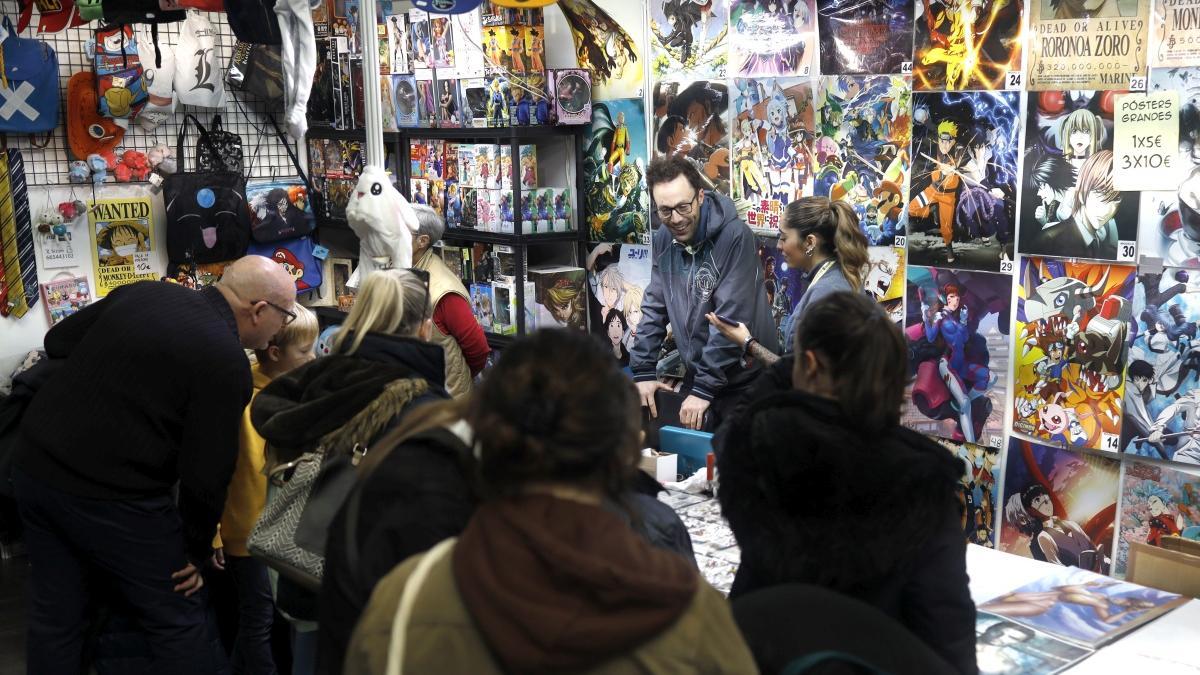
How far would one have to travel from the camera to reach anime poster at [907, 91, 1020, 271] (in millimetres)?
3725

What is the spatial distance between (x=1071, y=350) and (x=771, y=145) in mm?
1400

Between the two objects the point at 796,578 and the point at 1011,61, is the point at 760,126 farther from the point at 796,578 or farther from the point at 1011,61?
the point at 796,578

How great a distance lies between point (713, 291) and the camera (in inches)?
156

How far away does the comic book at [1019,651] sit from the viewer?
2277mm

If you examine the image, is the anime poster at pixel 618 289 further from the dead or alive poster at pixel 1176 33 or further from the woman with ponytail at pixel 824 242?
the dead or alive poster at pixel 1176 33

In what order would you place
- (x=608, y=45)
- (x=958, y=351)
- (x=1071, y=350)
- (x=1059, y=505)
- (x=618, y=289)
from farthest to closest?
1. (x=618, y=289)
2. (x=608, y=45)
3. (x=958, y=351)
4. (x=1059, y=505)
5. (x=1071, y=350)

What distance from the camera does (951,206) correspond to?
387 centimetres

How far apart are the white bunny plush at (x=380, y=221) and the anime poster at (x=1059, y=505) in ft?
7.28

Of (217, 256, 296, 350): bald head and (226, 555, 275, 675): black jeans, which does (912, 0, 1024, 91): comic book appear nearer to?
(217, 256, 296, 350): bald head

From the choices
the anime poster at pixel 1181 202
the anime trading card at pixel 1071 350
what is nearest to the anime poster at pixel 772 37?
the anime trading card at pixel 1071 350

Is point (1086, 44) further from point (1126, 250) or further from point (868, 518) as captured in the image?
point (868, 518)

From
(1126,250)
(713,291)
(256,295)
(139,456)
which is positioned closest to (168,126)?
(256,295)

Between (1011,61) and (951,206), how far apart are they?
51 centimetres

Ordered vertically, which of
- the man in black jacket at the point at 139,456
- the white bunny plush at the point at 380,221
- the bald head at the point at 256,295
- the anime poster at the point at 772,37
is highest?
the anime poster at the point at 772,37
